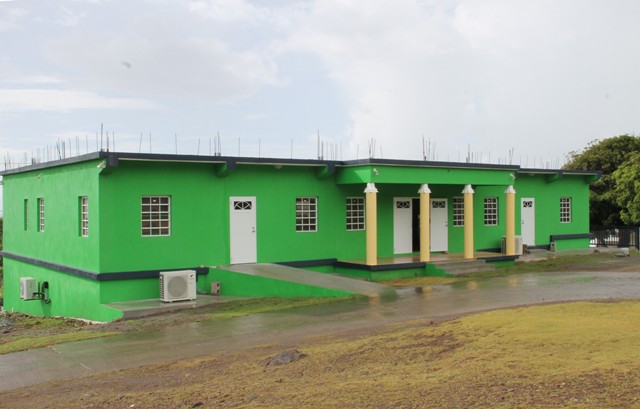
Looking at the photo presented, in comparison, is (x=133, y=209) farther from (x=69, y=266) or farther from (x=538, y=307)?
(x=538, y=307)

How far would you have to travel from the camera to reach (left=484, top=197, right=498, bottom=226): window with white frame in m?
27.5

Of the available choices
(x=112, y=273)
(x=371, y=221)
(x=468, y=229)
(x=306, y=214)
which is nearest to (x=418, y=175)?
(x=371, y=221)

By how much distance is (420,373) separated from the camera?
319 inches

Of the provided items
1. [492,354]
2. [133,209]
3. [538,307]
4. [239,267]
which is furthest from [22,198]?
[492,354]

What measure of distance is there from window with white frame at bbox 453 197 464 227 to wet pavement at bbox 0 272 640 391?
23.8 feet

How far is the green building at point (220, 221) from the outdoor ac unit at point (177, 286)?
4.42ft

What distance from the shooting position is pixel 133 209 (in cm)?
1858

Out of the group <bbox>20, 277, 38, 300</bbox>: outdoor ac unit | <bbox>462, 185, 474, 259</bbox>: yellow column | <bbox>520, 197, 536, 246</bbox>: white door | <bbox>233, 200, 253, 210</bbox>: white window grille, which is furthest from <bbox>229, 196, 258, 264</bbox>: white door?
<bbox>520, 197, 536, 246</bbox>: white door

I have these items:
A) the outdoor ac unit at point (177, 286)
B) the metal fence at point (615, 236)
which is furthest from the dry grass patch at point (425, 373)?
the metal fence at point (615, 236)

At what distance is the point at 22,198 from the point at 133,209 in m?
8.28

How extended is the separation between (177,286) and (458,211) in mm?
12828

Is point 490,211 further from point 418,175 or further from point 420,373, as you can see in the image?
point 420,373

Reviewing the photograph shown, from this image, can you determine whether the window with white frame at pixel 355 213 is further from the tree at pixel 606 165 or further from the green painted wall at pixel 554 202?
the tree at pixel 606 165

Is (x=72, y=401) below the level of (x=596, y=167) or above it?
below
